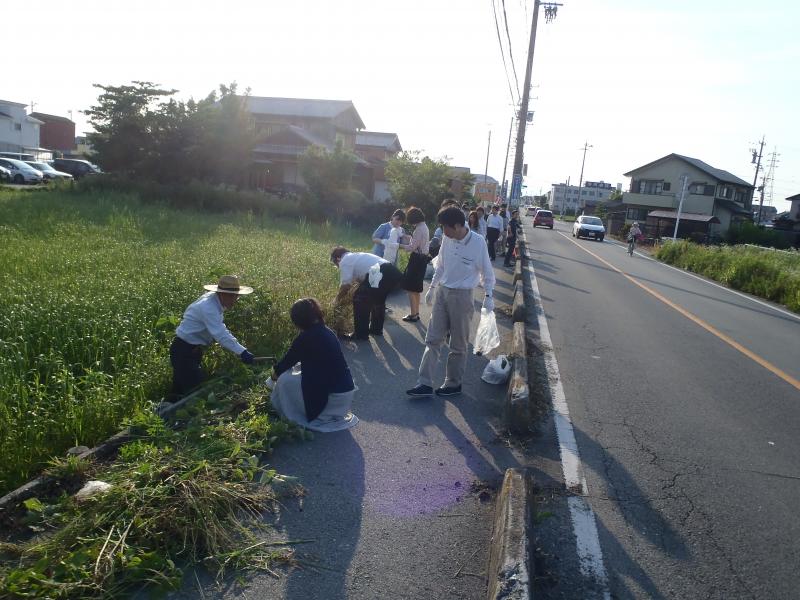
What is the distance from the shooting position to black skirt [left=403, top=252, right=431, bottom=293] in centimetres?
908

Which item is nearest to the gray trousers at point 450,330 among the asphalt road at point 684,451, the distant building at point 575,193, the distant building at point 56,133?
the asphalt road at point 684,451

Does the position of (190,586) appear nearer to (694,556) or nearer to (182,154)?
(694,556)

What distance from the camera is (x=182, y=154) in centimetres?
2881

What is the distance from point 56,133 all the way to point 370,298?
71674 mm

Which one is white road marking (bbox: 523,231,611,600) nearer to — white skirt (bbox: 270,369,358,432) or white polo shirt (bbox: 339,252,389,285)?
white skirt (bbox: 270,369,358,432)

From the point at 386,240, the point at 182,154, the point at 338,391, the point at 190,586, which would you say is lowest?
the point at 190,586

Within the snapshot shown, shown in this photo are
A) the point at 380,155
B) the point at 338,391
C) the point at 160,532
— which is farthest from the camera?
the point at 380,155

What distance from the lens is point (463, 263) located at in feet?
20.0

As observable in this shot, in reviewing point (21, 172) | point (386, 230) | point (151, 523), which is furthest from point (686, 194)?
point (151, 523)

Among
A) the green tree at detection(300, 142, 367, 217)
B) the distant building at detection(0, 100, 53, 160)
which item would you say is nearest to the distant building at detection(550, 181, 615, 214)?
the distant building at detection(0, 100, 53, 160)


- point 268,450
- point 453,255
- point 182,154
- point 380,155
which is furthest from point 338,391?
point 380,155

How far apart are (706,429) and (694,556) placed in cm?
249

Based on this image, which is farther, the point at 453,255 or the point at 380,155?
the point at 380,155

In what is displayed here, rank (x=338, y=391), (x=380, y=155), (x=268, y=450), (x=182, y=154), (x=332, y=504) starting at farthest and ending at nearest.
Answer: (x=380, y=155) < (x=182, y=154) < (x=338, y=391) < (x=268, y=450) < (x=332, y=504)
